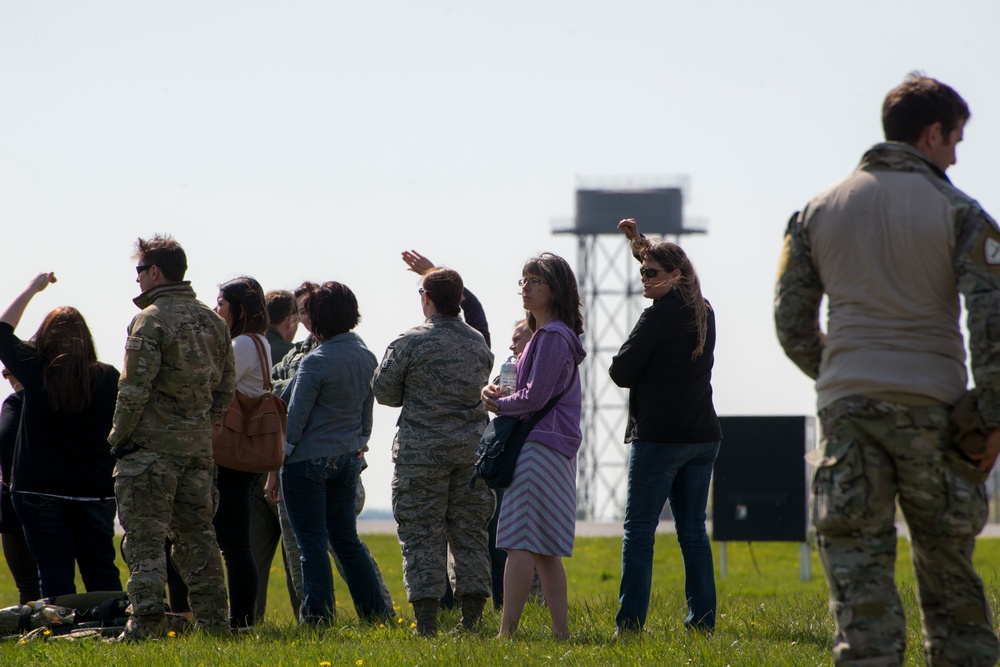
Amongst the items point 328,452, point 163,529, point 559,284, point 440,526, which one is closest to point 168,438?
point 163,529

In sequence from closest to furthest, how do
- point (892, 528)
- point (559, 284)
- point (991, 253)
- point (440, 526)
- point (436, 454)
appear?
point (991, 253) → point (892, 528) → point (559, 284) → point (436, 454) → point (440, 526)

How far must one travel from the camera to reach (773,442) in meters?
Result: 13.3

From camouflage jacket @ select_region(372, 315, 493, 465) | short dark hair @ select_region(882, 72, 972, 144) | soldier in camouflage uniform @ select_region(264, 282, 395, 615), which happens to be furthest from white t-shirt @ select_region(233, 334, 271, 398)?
short dark hair @ select_region(882, 72, 972, 144)

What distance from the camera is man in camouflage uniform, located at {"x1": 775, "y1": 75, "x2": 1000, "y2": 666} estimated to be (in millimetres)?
3754

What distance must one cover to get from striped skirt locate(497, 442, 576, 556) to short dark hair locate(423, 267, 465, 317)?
1.00m

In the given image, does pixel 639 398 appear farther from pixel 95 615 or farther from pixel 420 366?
pixel 95 615

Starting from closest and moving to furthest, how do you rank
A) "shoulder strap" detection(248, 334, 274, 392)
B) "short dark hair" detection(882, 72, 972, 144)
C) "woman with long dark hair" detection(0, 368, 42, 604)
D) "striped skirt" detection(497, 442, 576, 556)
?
"short dark hair" detection(882, 72, 972, 144)
"striped skirt" detection(497, 442, 576, 556)
"shoulder strap" detection(248, 334, 274, 392)
"woman with long dark hair" detection(0, 368, 42, 604)

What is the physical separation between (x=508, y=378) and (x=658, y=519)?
3.41 ft

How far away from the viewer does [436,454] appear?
21.5 feet

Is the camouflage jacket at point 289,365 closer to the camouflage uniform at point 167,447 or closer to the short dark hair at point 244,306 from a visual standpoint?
the short dark hair at point 244,306

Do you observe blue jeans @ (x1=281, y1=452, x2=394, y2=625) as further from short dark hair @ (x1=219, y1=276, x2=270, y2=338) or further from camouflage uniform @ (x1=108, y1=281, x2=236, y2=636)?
short dark hair @ (x1=219, y1=276, x2=270, y2=338)

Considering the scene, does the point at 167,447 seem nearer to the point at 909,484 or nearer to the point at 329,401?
the point at 329,401

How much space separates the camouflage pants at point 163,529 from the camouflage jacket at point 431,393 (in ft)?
3.37

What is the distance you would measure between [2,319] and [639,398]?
139 inches
